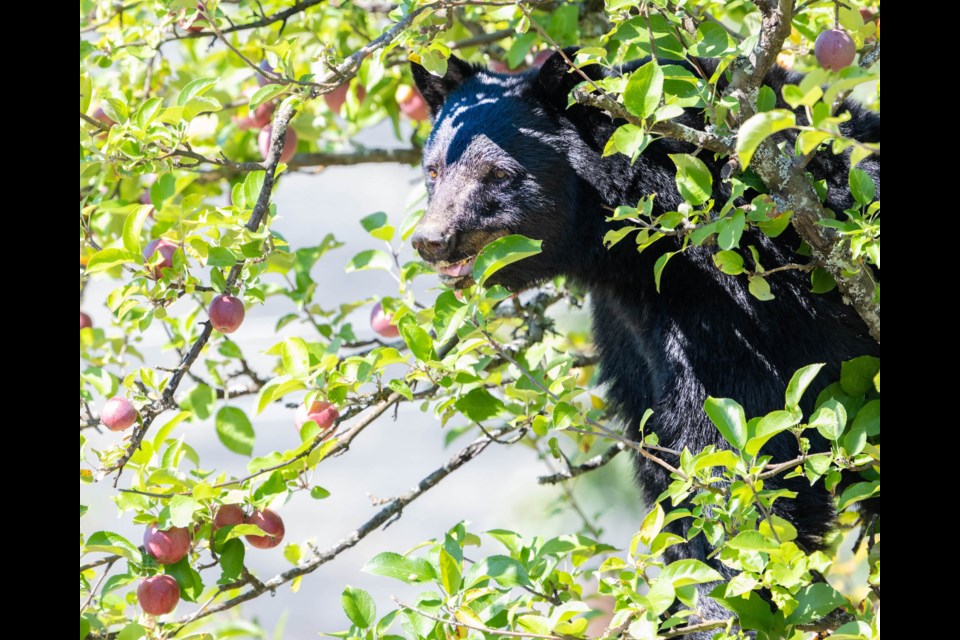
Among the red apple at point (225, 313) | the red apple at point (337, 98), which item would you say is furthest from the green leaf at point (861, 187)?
the red apple at point (337, 98)

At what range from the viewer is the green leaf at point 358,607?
1.86m

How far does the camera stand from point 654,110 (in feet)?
5.26

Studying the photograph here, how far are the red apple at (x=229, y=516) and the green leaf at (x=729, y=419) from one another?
1.02 meters

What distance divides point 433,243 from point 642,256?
518 mm

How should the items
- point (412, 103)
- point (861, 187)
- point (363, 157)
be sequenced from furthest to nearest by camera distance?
point (363, 157), point (412, 103), point (861, 187)

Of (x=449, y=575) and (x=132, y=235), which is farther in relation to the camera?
(x=132, y=235)

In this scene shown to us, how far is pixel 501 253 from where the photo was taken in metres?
1.75

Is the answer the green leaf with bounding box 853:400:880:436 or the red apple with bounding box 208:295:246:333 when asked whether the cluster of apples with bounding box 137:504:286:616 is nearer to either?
the red apple with bounding box 208:295:246:333

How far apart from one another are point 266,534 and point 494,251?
0.81 meters

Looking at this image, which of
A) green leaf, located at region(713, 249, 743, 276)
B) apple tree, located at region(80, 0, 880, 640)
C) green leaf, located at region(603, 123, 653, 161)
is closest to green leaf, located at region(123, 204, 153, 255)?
apple tree, located at region(80, 0, 880, 640)

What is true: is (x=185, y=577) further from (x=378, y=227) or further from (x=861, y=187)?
(x=861, y=187)

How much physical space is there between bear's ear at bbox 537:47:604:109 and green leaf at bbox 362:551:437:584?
1233 mm

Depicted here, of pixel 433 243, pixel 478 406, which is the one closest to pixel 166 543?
pixel 478 406

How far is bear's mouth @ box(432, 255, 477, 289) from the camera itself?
236 centimetres
